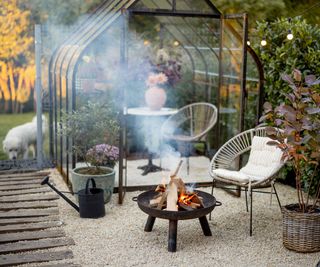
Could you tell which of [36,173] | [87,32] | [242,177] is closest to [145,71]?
[87,32]

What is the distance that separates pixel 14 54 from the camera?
29.6 feet

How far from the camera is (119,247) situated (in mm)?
4586

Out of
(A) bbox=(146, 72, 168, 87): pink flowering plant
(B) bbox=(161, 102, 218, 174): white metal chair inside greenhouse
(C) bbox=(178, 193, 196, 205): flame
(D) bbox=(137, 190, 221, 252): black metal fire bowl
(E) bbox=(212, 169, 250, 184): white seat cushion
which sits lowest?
(D) bbox=(137, 190, 221, 252): black metal fire bowl

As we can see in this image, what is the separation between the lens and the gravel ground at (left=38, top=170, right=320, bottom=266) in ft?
14.2

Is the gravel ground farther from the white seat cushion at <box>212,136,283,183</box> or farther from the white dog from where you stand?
the white dog

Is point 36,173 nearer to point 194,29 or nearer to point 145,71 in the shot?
point 145,71

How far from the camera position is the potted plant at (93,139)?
234 inches

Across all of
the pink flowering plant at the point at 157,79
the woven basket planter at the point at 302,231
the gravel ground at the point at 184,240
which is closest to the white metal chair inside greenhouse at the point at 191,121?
the pink flowering plant at the point at 157,79

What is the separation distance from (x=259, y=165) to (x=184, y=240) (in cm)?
143

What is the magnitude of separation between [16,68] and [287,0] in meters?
5.03

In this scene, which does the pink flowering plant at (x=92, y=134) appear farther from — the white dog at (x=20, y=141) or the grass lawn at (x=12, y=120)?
the grass lawn at (x=12, y=120)

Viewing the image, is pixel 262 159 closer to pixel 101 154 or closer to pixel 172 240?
pixel 172 240

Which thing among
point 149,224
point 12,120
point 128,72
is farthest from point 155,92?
point 12,120

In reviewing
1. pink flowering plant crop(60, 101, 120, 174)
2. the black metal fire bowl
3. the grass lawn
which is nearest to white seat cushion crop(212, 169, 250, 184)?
the black metal fire bowl
